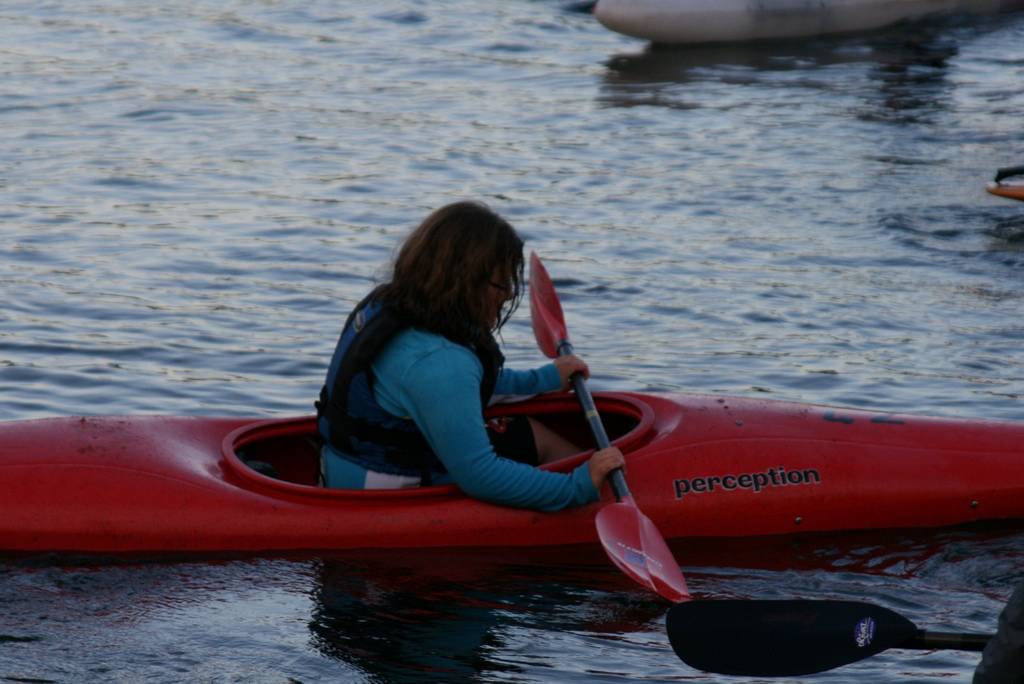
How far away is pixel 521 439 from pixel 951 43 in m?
9.01

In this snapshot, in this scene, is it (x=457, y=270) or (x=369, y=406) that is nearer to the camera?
(x=457, y=270)

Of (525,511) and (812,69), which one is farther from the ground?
(812,69)

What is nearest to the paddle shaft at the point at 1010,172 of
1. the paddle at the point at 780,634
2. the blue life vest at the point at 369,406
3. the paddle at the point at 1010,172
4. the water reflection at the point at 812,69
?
the paddle at the point at 1010,172

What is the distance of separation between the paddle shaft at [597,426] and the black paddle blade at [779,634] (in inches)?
27.5

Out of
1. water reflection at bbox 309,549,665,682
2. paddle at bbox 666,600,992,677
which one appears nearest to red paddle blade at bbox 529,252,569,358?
water reflection at bbox 309,549,665,682

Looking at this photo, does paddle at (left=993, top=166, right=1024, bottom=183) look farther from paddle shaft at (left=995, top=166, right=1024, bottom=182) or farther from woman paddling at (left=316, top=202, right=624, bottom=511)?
woman paddling at (left=316, top=202, right=624, bottom=511)

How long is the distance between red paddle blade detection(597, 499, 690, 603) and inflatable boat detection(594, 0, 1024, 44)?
8.36 m

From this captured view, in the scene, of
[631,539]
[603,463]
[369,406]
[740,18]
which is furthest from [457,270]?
[740,18]

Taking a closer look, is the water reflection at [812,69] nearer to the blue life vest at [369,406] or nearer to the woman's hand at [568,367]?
the woman's hand at [568,367]

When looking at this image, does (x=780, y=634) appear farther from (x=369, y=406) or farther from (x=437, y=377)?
(x=369, y=406)

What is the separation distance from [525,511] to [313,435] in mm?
661

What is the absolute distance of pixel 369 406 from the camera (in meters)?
3.95

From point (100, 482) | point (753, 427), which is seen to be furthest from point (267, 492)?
point (753, 427)

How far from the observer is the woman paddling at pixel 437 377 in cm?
380
